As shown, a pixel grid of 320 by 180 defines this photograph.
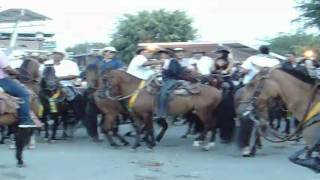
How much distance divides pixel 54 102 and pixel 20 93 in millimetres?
4212

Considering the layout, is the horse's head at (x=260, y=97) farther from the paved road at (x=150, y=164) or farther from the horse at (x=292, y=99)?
the paved road at (x=150, y=164)

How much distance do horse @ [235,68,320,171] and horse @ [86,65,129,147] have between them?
5.35m

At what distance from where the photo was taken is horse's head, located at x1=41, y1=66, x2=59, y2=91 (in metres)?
14.2

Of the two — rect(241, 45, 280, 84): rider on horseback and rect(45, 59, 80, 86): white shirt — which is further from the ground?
rect(241, 45, 280, 84): rider on horseback

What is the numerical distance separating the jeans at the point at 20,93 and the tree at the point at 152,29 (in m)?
37.7

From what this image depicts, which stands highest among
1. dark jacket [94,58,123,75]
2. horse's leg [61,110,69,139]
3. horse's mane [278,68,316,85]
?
horse's mane [278,68,316,85]

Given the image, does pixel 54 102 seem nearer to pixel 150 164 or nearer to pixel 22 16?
pixel 150 164

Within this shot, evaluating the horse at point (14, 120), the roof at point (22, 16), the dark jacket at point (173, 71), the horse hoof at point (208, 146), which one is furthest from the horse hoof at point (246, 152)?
the roof at point (22, 16)

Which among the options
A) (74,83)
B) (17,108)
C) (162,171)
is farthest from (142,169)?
(74,83)

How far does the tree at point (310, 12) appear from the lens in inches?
972

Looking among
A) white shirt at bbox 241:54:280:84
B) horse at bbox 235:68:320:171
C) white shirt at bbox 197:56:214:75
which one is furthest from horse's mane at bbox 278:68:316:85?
white shirt at bbox 197:56:214:75

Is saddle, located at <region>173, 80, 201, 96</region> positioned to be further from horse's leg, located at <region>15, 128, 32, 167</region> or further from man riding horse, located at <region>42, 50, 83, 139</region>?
horse's leg, located at <region>15, 128, 32, 167</region>

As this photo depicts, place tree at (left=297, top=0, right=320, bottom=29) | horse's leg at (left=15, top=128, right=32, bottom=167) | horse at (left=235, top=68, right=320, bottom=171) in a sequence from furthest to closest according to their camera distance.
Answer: tree at (left=297, top=0, right=320, bottom=29) → horse's leg at (left=15, top=128, right=32, bottom=167) → horse at (left=235, top=68, right=320, bottom=171)

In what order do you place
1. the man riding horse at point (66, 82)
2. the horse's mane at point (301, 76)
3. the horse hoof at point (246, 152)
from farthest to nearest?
the man riding horse at point (66, 82)
the horse hoof at point (246, 152)
the horse's mane at point (301, 76)
